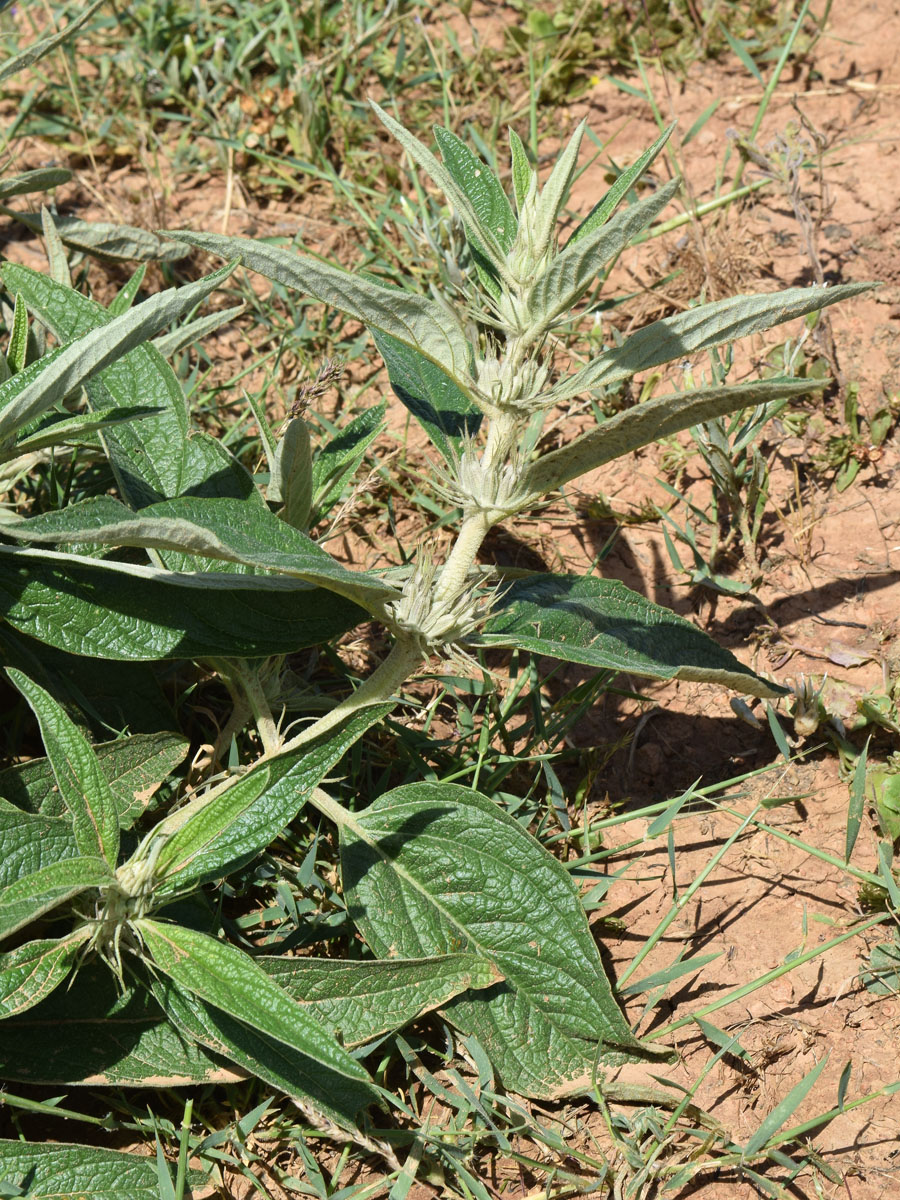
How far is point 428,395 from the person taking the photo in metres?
2.13

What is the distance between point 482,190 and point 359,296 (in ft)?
1.21

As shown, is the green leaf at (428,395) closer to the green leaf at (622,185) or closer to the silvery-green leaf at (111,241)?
the green leaf at (622,185)

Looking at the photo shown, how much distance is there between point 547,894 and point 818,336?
5.34 ft

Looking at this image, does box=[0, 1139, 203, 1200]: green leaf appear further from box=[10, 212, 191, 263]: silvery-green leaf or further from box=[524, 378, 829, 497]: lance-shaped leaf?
box=[10, 212, 191, 263]: silvery-green leaf

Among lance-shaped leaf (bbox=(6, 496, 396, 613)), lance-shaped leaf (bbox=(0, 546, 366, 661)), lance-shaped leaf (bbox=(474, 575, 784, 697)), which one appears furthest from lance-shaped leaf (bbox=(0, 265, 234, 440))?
lance-shaped leaf (bbox=(474, 575, 784, 697))

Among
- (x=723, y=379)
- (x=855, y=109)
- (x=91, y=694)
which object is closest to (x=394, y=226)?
(x=723, y=379)

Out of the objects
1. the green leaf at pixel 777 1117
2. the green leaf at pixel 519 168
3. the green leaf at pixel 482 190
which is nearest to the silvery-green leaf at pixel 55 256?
the green leaf at pixel 482 190

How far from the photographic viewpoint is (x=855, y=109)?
326 centimetres

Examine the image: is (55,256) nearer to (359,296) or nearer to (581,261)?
(359,296)

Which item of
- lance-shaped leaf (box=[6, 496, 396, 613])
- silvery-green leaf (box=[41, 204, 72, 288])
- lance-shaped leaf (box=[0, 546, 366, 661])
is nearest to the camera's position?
lance-shaped leaf (box=[6, 496, 396, 613])

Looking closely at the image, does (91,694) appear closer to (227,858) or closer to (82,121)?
(227,858)

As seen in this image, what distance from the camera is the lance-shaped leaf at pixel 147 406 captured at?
6.46 feet

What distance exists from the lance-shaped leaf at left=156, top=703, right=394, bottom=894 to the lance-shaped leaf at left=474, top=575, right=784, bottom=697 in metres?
0.34

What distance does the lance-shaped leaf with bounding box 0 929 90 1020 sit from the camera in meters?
1.56
